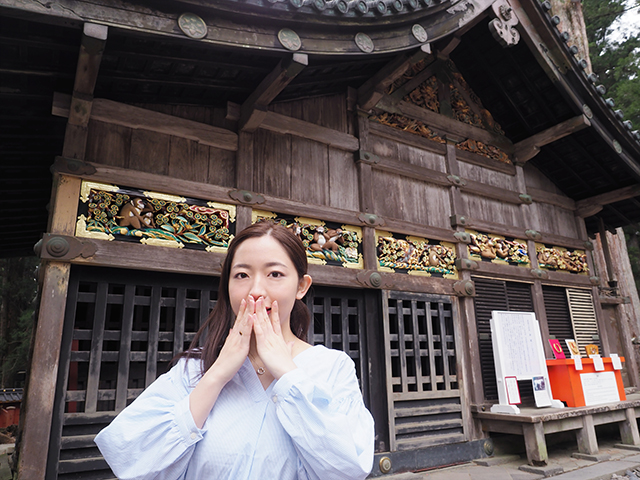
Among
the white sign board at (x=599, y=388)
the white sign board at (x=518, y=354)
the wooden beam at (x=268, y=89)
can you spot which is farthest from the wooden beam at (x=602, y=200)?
the wooden beam at (x=268, y=89)

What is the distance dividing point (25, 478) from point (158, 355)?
1.34 m

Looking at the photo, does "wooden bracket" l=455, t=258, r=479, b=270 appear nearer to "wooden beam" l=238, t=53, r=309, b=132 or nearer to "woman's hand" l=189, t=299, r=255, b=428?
"wooden beam" l=238, t=53, r=309, b=132

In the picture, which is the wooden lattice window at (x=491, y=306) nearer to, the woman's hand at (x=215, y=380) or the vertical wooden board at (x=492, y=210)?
the vertical wooden board at (x=492, y=210)

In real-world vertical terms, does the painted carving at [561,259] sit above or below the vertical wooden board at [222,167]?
below

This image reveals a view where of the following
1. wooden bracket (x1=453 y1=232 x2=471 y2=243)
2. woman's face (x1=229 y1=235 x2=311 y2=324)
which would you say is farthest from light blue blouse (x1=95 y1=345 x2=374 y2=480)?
wooden bracket (x1=453 y1=232 x2=471 y2=243)

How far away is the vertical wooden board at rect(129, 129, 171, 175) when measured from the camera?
445 centimetres

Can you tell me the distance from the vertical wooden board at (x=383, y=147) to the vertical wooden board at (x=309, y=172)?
88 centimetres

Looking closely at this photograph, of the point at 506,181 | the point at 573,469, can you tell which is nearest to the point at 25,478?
the point at 573,469

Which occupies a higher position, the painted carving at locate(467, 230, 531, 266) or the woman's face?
the painted carving at locate(467, 230, 531, 266)

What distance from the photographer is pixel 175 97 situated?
185 inches

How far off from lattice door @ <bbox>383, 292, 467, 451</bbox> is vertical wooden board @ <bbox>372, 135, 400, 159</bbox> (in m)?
2.06

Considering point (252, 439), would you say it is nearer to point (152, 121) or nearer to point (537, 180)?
point (152, 121)

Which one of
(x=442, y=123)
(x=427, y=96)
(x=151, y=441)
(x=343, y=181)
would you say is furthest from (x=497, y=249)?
(x=151, y=441)

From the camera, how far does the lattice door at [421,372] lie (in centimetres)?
543
